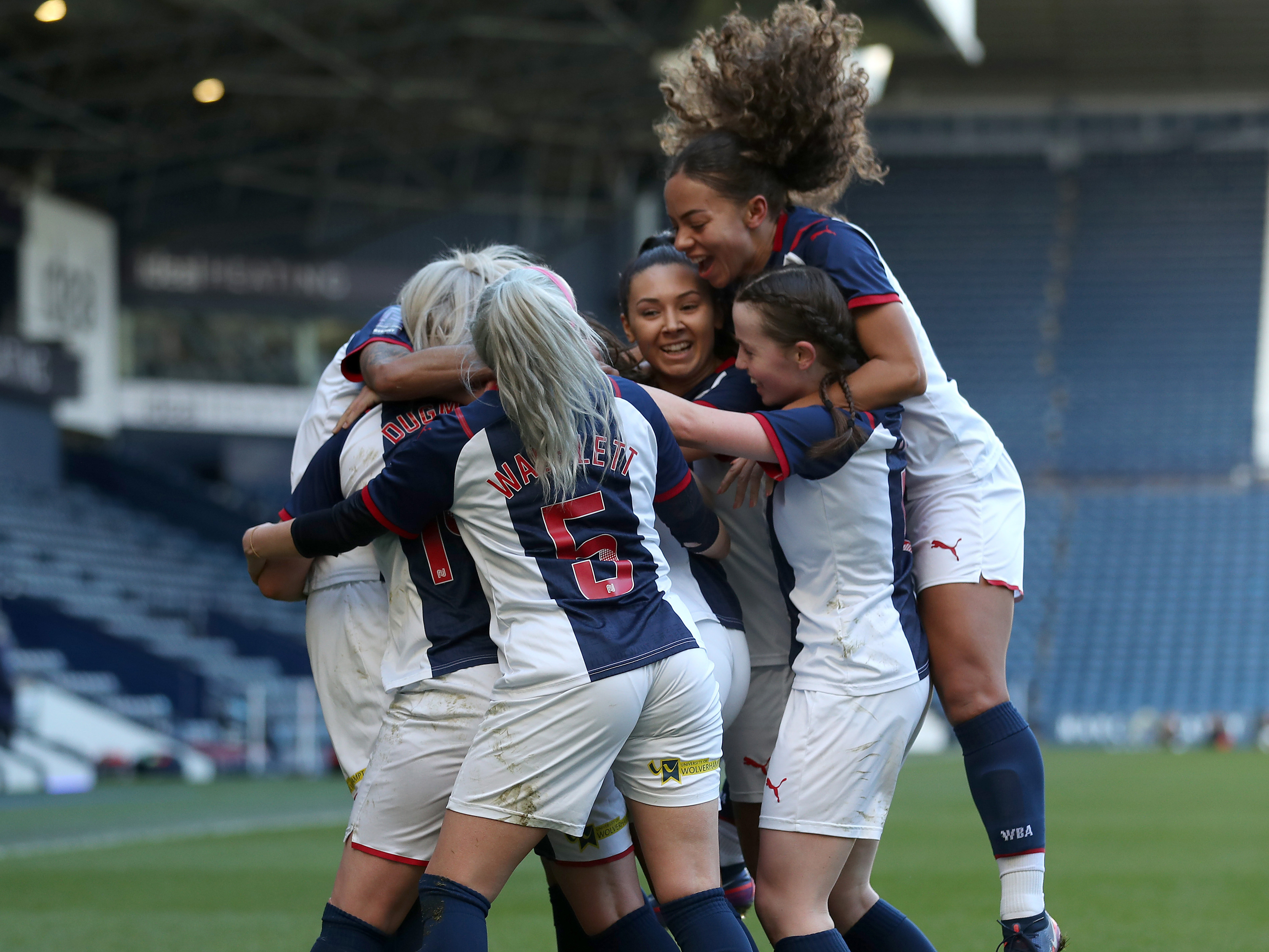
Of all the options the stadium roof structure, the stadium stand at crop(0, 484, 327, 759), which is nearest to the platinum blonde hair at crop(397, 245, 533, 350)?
the stadium stand at crop(0, 484, 327, 759)

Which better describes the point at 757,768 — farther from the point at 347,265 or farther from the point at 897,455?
the point at 347,265

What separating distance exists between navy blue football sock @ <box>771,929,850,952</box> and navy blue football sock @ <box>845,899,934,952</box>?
38 centimetres

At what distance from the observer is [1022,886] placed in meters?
3.26

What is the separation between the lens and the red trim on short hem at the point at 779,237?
3293 mm

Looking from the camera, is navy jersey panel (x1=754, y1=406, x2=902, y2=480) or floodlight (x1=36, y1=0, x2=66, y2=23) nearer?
navy jersey panel (x1=754, y1=406, x2=902, y2=480)

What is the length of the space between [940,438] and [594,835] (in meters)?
1.21

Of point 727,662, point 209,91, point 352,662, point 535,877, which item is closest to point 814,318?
point 727,662

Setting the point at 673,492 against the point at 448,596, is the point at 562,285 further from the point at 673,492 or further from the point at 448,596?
the point at 448,596

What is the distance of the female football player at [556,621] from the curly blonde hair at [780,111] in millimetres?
641

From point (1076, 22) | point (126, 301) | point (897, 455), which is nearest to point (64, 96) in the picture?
point (126, 301)

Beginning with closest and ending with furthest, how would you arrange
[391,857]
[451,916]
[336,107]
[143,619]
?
[451,916], [391,857], [143,619], [336,107]

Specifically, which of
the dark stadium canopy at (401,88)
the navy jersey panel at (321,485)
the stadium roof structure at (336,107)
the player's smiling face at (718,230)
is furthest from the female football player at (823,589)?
the dark stadium canopy at (401,88)

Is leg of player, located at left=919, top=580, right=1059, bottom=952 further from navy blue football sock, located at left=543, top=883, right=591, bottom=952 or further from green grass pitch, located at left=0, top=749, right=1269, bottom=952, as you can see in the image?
green grass pitch, located at left=0, top=749, right=1269, bottom=952

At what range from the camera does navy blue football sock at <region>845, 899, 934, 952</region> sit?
330 centimetres
